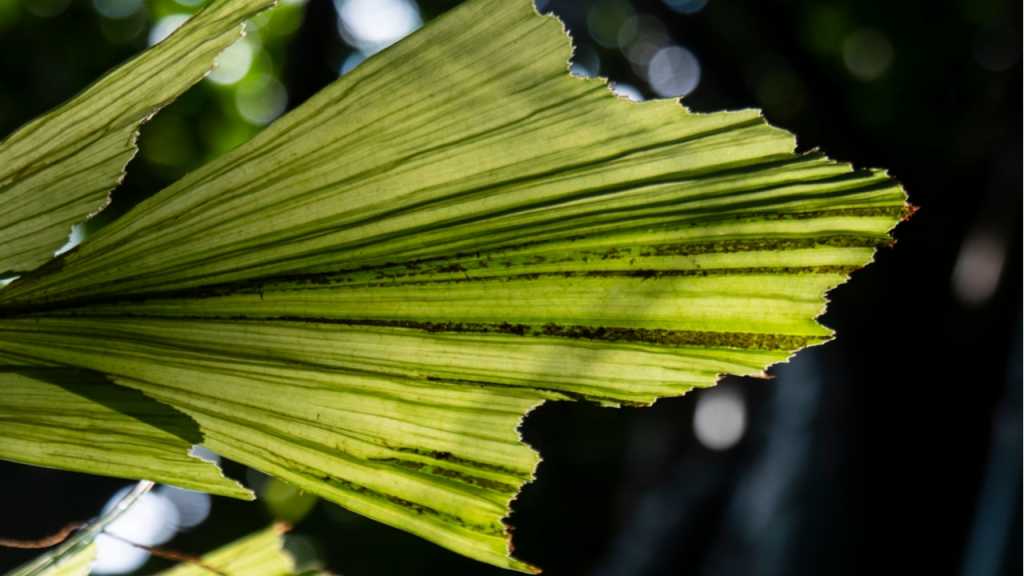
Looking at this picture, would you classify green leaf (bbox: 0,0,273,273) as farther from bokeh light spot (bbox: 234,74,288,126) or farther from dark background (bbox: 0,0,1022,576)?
bokeh light spot (bbox: 234,74,288,126)

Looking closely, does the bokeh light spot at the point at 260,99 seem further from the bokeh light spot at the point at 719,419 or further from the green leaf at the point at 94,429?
the green leaf at the point at 94,429

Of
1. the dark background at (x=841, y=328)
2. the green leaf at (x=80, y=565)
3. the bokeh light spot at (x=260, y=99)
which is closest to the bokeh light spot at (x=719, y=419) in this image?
the dark background at (x=841, y=328)

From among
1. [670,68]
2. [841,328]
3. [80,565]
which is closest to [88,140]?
[80,565]

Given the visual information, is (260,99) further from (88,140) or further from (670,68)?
(88,140)

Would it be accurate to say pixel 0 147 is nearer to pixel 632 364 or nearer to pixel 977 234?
pixel 632 364

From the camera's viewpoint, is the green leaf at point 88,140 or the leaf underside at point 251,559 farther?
the leaf underside at point 251,559

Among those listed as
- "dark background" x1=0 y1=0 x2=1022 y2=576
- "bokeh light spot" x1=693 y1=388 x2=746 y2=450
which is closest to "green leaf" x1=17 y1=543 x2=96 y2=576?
"dark background" x1=0 y1=0 x2=1022 y2=576

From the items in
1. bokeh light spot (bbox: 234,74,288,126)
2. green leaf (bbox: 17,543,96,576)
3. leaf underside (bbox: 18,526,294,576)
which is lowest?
green leaf (bbox: 17,543,96,576)
